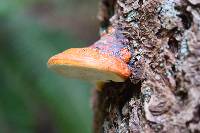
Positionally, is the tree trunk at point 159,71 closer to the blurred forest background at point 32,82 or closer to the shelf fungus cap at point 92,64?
the shelf fungus cap at point 92,64

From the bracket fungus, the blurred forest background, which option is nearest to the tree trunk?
the bracket fungus

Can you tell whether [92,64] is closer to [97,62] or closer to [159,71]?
[97,62]

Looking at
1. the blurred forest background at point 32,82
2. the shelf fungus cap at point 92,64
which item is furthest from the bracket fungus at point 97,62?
the blurred forest background at point 32,82

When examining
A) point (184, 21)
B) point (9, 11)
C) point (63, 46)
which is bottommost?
point (184, 21)

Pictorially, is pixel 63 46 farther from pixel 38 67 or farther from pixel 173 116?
pixel 173 116

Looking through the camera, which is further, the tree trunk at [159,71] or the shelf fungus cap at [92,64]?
the shelf fungus cap at [92,64]

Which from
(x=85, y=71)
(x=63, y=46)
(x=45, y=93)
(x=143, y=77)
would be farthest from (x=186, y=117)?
(x=63, y=46)

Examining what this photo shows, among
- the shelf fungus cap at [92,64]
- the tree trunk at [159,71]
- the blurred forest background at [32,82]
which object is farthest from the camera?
the blurred forest background at [32,82]

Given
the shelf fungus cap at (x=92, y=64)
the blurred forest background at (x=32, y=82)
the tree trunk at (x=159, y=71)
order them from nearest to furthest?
the tree trunk at (x=159, y=71) → the shelf fungus cap at (x=92, y=64) → the blurred forest background at (x=32, y=82)
